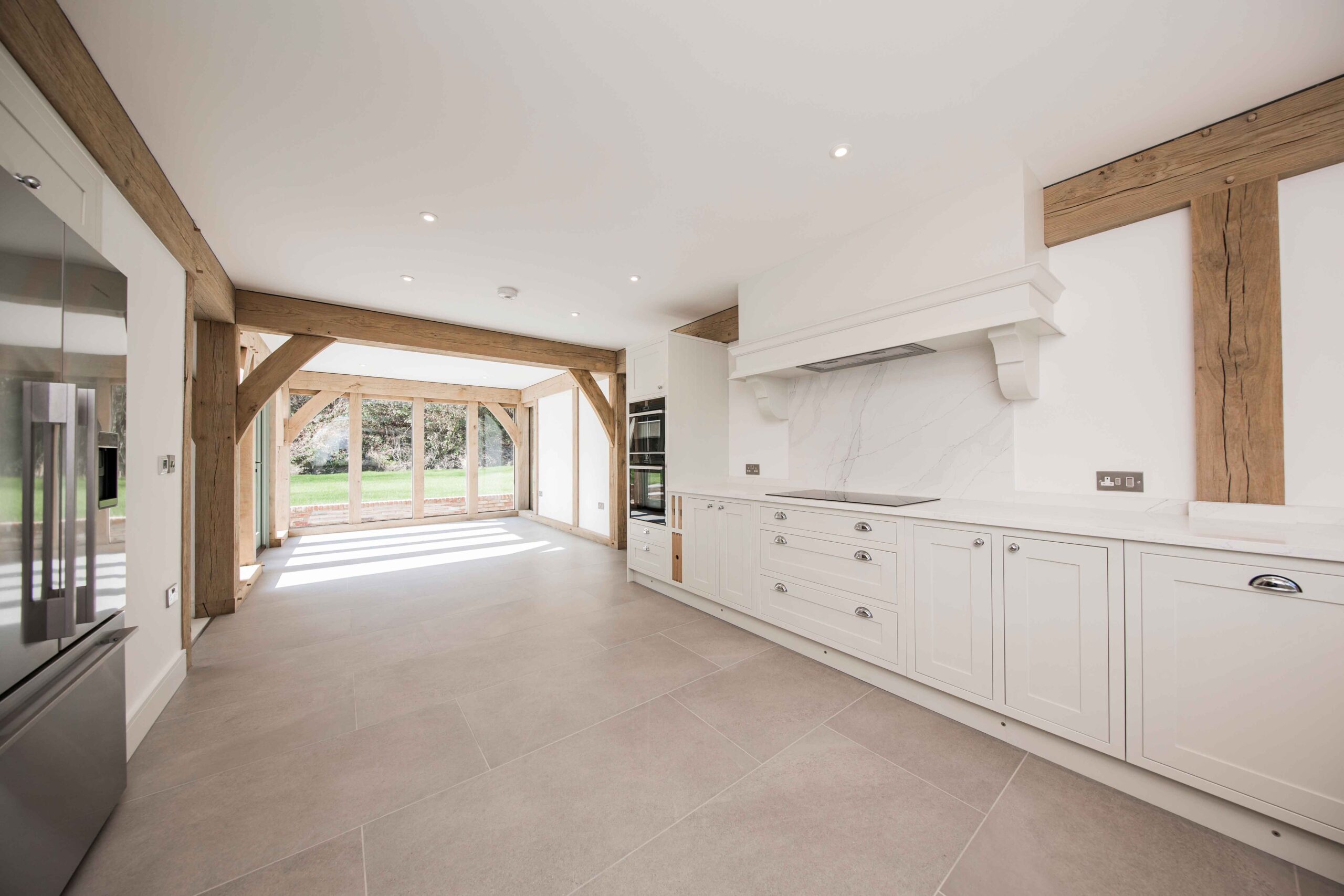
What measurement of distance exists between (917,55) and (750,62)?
0.56 meters

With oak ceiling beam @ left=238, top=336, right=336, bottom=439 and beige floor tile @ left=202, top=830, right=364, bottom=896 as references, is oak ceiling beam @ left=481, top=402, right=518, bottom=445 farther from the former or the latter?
beige floor tile @ left=202, top=830, right=364, bottom=896

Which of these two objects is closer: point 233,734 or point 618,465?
point 233,734

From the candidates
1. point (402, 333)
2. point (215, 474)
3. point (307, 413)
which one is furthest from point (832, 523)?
point (307, 413)

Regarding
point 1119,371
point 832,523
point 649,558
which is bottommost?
point 649,558

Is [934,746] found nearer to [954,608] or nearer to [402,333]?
[954,608]

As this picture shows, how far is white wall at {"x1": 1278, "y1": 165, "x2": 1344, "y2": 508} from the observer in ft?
5.49

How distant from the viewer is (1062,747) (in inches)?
70.0

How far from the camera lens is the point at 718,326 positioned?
4250 mm

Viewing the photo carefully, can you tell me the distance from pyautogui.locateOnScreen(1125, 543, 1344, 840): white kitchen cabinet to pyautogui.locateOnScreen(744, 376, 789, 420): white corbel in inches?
87.5

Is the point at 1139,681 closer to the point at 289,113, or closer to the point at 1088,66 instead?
the point at 1088,66

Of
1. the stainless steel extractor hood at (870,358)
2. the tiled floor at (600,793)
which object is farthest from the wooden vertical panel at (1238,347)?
the tiled floor at (600,793)

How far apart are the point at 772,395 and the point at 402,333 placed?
138 inches

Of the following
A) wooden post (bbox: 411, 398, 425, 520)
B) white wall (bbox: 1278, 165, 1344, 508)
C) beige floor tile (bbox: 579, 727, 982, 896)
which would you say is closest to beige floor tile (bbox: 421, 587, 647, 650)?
beige floor tile (bbox: 579, 727, 982, 896)

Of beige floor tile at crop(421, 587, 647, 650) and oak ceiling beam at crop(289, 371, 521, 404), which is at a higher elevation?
oak ceiling beam at crop(289, 371, 521, 404)
